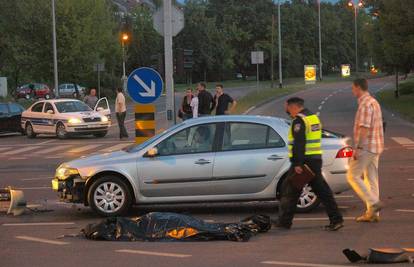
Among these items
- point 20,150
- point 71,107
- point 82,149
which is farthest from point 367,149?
point 71,107

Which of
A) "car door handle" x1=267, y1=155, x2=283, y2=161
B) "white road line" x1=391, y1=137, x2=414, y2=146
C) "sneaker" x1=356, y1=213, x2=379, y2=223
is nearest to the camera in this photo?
"sneaker" x1=356, y1=213, x2=379, y2=223

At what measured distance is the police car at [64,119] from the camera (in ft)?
90.0

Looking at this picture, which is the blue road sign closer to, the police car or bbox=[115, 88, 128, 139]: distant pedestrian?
bbox=[115, 88, 128, 139]: distant pedestrian

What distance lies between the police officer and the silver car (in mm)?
1070

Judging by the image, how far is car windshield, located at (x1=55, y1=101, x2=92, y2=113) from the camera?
2836cm

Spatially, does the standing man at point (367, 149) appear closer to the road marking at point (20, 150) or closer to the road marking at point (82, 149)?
the road marking at point (82, 149)

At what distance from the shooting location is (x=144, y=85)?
46.7 ft

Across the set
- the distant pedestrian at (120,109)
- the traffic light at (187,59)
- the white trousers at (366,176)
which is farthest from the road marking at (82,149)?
the white trousers at (366,176)

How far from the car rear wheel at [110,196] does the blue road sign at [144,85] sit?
4097mm

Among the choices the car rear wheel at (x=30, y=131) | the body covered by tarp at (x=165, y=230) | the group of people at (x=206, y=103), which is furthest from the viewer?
the car rear wheel at (x=30, y=131)

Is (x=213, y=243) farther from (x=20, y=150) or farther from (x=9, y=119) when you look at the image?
(x=9, y=119)

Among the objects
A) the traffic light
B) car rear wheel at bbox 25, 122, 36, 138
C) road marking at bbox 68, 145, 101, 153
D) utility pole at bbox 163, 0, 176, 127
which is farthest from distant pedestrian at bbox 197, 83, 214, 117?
car rear wheel at bbox 25, 122, 36, 138

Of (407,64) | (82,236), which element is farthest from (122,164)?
(407,64)

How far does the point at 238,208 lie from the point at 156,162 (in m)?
1.67
